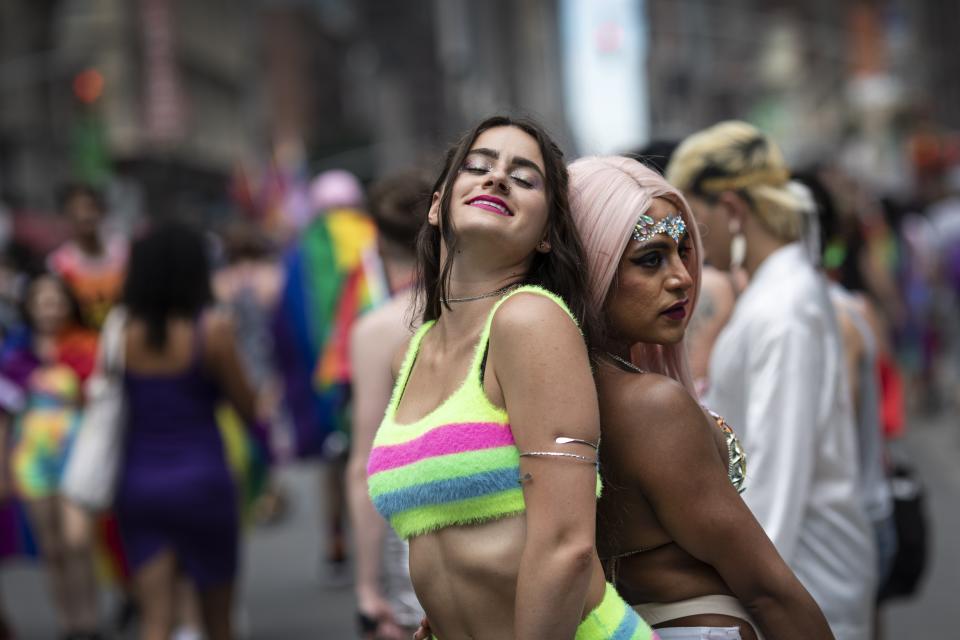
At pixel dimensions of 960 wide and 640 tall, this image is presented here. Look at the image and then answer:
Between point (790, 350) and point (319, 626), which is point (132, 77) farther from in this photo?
point (790, 350)

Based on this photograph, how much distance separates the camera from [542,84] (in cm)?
7181

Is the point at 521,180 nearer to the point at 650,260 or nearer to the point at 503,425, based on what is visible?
the point at 650,260

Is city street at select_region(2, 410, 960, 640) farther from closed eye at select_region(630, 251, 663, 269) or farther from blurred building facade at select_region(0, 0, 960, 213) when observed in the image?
blurred building facade at select_region(0, 0, 960, 213)

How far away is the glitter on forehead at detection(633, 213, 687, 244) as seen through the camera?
2.83 m

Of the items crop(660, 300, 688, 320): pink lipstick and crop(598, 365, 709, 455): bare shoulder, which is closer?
crop(598, 365, 709, 455): bare shoulder

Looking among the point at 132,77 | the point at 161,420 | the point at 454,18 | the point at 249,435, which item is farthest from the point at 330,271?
the point at 132,77

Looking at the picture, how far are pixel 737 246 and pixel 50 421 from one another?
14.9 feet

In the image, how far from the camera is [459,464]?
2.60m

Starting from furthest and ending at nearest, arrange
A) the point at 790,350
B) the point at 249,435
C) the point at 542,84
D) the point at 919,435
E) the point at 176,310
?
the point at 542,84 < the point at 919,435 < the point at 249,435 < the point at 176,310 < the point at 790,350

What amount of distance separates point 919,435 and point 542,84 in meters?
59.2

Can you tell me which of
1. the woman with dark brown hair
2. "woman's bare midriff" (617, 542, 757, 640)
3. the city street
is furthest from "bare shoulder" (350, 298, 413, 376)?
the city street

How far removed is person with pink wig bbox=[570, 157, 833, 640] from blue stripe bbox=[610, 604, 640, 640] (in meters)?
0.15

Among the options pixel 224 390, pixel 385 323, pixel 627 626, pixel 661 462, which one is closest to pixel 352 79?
pixel 224 390

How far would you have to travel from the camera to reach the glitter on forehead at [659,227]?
2834 millimetres
